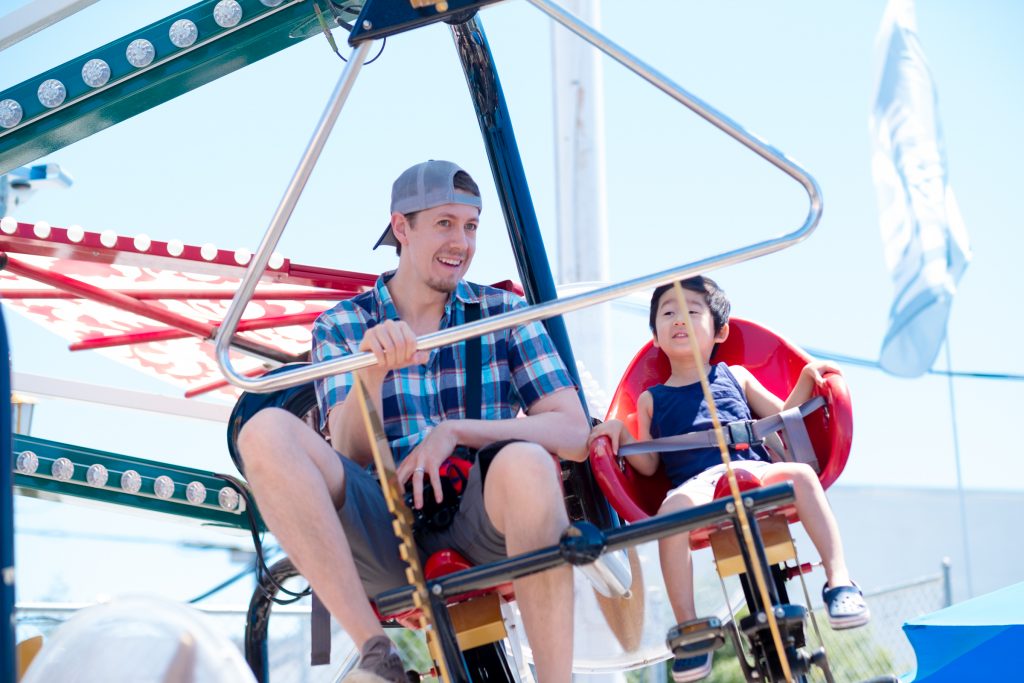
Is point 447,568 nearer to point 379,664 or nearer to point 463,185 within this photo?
point 379,664

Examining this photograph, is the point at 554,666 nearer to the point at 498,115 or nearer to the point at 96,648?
the point at 96,648

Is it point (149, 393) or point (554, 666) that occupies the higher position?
point (149, 393)

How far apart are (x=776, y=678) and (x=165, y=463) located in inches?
102

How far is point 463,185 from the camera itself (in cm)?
298

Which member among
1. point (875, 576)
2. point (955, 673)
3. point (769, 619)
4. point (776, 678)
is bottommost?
point (875, 576)

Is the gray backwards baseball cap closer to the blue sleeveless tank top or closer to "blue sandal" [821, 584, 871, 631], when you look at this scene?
the blue sleeveless tank top

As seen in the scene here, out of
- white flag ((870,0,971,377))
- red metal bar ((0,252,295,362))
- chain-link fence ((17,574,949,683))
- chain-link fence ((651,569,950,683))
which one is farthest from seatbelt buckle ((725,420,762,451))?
white flag ((870,0,971,377))

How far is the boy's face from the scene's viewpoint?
3.15 m

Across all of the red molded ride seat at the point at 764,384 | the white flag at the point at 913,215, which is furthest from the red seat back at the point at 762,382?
the white flag at the point at 913,215

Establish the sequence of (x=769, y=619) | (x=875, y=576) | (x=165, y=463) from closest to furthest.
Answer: (x=769, y=619)
(x=165, y=463)
(x=875, y=576)

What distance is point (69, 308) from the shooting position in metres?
5.09

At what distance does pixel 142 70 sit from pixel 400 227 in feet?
2.95

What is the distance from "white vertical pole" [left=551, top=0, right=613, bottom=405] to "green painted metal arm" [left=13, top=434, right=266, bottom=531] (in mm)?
2852

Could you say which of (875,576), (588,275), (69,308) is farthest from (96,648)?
(875,576)
